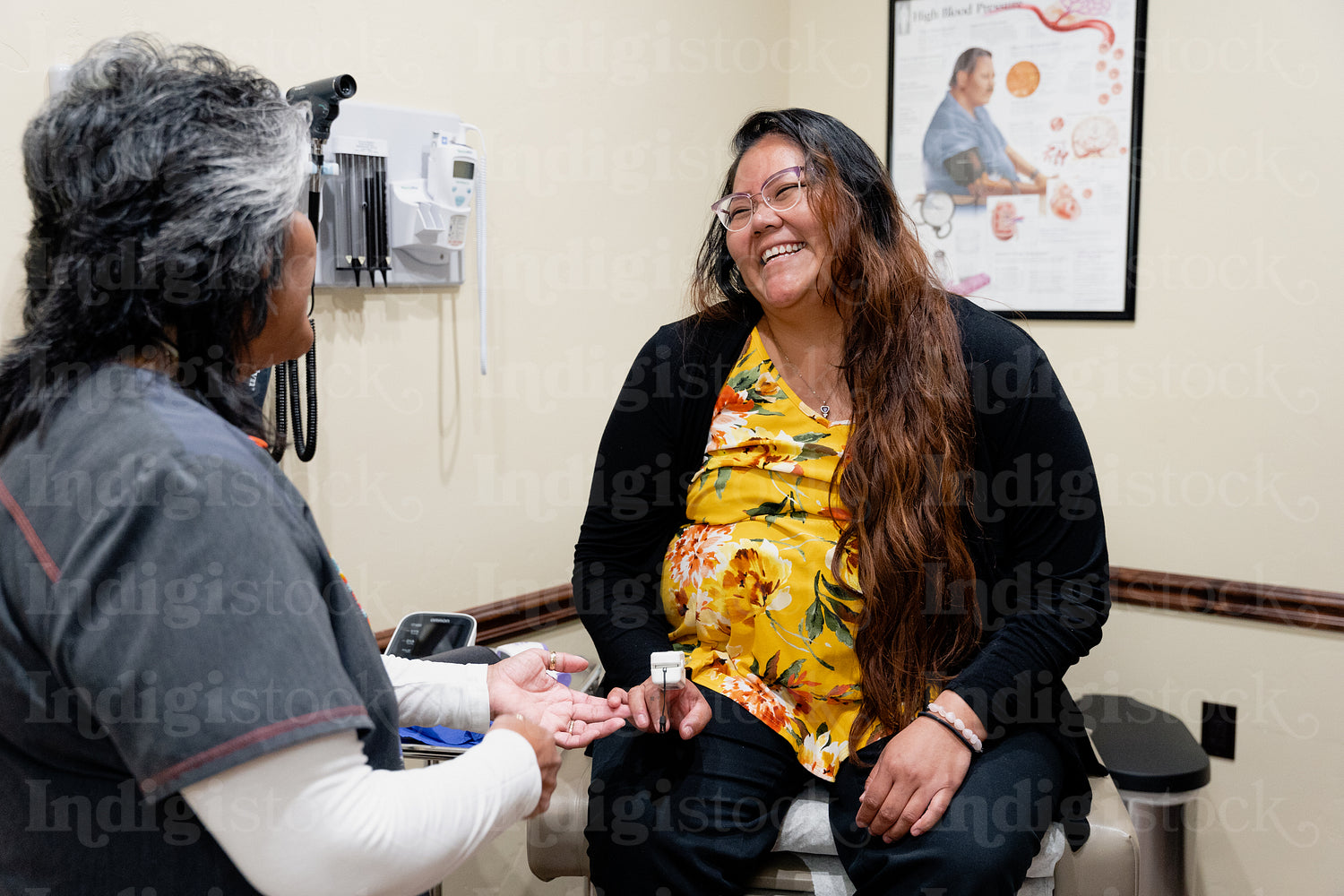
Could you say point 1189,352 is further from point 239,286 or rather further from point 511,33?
point 239,286

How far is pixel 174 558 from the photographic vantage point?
75 cm

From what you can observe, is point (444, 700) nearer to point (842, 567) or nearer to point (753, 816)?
point (753, 816)

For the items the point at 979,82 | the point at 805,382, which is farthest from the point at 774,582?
the point at 979,82

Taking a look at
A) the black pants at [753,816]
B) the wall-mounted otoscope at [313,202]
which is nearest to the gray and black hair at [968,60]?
the wall-mounted otoscope at [313,202]

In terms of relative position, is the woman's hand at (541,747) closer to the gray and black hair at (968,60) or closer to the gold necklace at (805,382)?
the gold necklace at (805,382)

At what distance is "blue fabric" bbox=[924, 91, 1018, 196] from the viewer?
7.82ft

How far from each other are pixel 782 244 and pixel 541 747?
0.90 meters

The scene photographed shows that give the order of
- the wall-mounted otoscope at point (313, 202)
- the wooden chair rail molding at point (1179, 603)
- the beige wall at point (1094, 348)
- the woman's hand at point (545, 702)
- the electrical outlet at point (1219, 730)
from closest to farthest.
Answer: the woman's hand at point (545, 702), the wall-mounted otoscope at point (313, 202), the beige wall at point (1094, 348), the wooden chair rail molding at point (1179, 603), the electrical outlet at point (1219, 730)

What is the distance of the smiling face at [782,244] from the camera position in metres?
1.59

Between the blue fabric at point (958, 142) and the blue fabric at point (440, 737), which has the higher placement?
the blue fabric at point (958, 142)

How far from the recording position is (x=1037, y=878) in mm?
1415

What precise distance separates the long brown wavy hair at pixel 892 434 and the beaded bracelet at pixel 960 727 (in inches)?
3.2

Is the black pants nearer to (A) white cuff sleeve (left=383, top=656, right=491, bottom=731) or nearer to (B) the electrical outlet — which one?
(A) white cuff sleeve (left=383, top=656, right=491, bottom=731)

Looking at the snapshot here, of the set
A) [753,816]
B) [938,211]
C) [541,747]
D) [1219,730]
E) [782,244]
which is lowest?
[1219,730]
